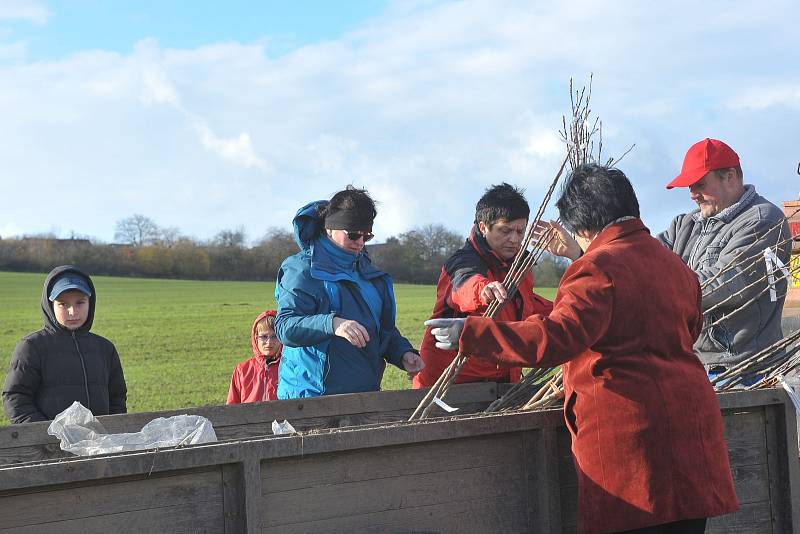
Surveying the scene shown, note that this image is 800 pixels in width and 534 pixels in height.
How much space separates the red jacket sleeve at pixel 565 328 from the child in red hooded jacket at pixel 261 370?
273cm

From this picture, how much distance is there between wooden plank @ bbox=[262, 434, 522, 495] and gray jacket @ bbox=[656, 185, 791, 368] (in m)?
1.58

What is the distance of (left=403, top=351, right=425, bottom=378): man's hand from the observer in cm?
432

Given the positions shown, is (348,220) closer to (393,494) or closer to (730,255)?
→ (393,494)

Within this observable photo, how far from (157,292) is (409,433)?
133 feet

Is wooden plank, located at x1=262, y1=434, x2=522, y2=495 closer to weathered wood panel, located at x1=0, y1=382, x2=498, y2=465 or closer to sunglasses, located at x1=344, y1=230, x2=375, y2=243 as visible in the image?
weathered wood panel, located at x1=0, y1=382, x2=498, y2=465

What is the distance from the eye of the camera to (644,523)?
109 inches

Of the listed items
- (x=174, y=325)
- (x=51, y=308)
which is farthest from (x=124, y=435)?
(x=174, y=325)

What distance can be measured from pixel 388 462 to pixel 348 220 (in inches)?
62.6

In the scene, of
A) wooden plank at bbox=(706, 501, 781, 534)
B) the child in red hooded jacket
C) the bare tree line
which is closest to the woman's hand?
wooden plank at bbox=(706, 501, 781, 534)

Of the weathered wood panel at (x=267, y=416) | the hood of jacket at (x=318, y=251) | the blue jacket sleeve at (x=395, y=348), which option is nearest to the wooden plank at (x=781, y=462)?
the weathered wood panel at (x=267, y=416)

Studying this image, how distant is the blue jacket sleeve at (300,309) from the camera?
4004 mm

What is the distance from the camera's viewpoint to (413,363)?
14.2 feet

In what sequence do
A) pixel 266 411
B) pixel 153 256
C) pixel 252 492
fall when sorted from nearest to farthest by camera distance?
pixel 252 492 < pixel 266 411 < pixel 153 256

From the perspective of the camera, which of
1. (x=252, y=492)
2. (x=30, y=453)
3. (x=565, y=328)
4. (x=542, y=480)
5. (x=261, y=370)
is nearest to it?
(x=252, y=492)
